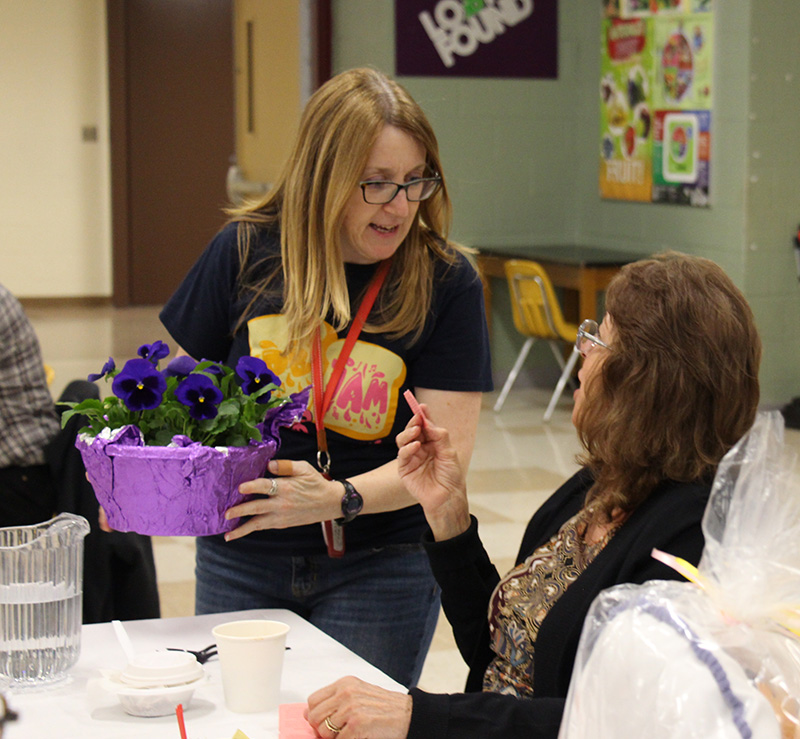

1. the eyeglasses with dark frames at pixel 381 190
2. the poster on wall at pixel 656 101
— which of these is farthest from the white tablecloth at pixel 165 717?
the poster on wall at pixel 656 101

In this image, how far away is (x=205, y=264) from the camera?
2.02 meters

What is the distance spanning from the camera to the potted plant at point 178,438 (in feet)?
5.13

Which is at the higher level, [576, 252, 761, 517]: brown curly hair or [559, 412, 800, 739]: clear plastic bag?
[576, 252, 761, 517]: brown curly hair

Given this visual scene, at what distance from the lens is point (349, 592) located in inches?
75.2

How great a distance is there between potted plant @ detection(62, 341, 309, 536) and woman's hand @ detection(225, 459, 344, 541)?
0.02 metres

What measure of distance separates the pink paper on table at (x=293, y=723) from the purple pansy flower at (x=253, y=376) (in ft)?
1.37

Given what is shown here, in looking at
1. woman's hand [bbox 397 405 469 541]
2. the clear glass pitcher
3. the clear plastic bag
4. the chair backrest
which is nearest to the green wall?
the chair backrest

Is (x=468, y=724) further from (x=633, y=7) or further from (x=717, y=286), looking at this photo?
(x=633, y=7)

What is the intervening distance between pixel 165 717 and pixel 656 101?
622cm

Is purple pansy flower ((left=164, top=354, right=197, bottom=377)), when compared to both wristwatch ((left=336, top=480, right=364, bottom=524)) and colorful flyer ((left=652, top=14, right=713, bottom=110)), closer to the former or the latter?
wristwatch ((left=336, top=480, right=364, bottom=524))

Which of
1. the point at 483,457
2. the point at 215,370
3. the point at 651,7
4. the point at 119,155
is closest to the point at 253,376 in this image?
the point at 215,370

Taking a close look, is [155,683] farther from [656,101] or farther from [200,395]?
[656,101]

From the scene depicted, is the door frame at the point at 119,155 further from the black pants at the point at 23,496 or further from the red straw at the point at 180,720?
the red straw at the point at 180,720

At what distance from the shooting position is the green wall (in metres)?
6.28
